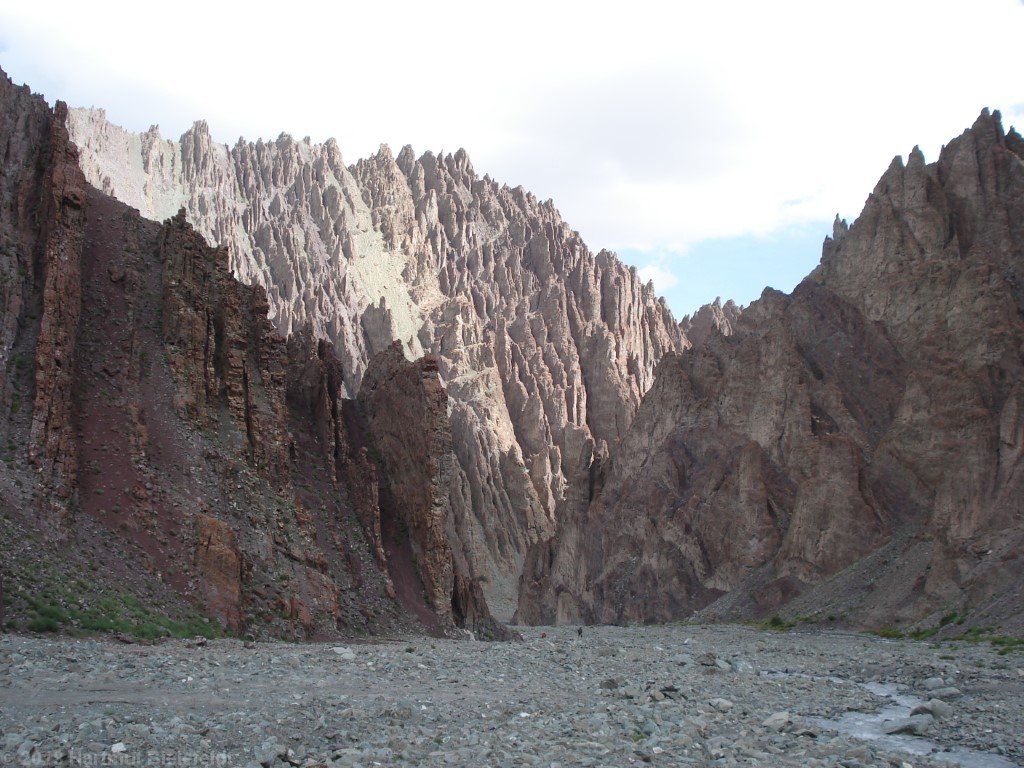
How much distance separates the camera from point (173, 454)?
33250 millimetres

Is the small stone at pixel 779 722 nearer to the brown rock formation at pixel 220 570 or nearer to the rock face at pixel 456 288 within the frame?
the brown rock formation at pixel 220 570

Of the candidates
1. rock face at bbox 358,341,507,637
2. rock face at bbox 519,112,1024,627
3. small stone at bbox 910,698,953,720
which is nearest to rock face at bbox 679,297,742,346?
rock face at bbox 519,112,1024,627

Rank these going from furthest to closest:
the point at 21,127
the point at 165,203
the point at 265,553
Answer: the point at 165,203, the point at 21,127, the point at 265,553

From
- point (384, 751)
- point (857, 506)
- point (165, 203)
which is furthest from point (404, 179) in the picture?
point (384, 751)

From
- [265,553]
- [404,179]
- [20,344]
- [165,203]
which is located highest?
[404,179]

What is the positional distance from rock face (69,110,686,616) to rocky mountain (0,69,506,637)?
79.1 meters

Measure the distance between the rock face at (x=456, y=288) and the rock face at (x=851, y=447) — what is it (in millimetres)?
32622

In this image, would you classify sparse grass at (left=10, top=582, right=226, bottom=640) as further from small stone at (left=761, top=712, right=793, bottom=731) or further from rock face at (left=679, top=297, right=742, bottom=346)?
rock face at (left=679, top=297, right=742, bottom=346)

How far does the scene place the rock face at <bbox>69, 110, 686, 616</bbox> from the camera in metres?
143

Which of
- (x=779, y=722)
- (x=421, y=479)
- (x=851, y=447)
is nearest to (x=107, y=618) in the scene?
(x=779, y=722)

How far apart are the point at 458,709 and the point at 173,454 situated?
17751mm

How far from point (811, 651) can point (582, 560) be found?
59.2 m

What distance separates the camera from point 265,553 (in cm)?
3319

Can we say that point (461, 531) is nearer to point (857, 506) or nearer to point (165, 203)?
point (857, 506)
